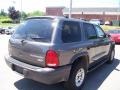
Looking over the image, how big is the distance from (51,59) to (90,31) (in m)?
2.10

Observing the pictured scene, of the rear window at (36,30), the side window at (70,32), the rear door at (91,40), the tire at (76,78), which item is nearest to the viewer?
the rear window at (36,30)

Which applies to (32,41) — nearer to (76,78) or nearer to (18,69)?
(18,69)

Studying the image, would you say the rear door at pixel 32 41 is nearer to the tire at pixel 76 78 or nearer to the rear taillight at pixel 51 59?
the rear taillight at pixel 51 59

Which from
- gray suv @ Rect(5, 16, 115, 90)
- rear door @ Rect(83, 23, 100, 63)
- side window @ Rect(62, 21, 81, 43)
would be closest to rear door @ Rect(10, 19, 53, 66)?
gray suv @ Rect(5, 16, 115, 90)

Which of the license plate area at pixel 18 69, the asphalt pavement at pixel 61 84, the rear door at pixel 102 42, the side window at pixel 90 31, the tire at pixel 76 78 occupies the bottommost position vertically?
the asphalt pavement at pixel 61 84

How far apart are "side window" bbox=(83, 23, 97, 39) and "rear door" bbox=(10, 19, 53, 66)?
1.36m

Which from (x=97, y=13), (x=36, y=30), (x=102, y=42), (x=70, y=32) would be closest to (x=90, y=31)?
(x=102, y=42)

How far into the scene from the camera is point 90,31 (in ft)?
21.4

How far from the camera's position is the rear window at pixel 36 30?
5.04 metres

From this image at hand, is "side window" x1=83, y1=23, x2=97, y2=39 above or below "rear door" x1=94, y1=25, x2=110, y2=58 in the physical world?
above

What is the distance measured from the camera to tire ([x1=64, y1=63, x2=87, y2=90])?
536cm

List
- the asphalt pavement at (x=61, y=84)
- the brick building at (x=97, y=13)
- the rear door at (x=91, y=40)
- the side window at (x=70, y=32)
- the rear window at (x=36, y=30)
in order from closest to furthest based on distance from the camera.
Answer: the rear window at (x=36, y=30), the side window at (x=70, y=32), the asphalt pavement at (x=61, y=84), the rear door at (x=91, y=40), the brick building at (x=97, y=13)

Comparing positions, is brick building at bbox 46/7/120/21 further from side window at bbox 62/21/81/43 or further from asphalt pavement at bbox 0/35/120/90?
side window at bbox 62/21/81/43

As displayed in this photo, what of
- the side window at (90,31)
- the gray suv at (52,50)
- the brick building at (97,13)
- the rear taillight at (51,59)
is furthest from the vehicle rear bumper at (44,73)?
the brick building at (97,13)
